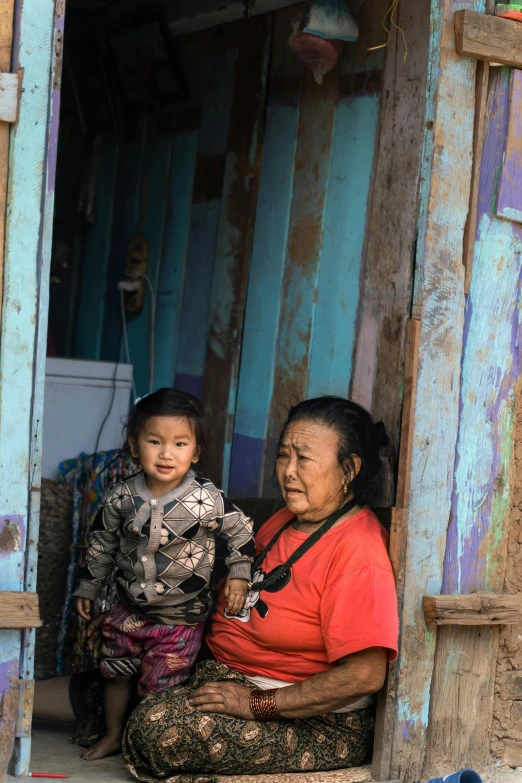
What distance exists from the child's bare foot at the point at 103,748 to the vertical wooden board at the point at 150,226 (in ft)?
6.05

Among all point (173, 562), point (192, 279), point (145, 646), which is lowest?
point (145, 646)

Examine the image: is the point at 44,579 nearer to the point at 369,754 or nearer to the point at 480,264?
the point at 369,754

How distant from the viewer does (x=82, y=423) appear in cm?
443

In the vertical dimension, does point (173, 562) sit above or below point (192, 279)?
below

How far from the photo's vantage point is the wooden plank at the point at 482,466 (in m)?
3.17

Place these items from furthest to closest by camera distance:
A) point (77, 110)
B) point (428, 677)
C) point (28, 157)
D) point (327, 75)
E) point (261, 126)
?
1. point (77, 110)
2. point (261, 126)
3. point (327, 75)
4. point (428, 677)
5. point (28, 157)

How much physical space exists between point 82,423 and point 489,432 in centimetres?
196

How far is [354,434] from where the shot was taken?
3193 millimetres

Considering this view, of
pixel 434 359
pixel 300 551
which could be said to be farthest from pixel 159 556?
pixel 434 359

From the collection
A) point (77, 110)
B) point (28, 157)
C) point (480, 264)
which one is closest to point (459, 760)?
point (480, 264)

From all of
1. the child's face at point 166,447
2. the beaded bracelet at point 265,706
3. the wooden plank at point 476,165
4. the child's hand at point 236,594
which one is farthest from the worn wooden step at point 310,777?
the wooden plank at point 476,165

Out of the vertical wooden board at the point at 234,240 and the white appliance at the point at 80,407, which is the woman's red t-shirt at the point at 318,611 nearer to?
the vertical wooden board at the point at 234,240

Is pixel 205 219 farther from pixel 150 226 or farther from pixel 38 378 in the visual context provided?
pixel 38 378

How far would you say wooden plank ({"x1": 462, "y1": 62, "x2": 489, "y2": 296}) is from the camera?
3.15 metres
